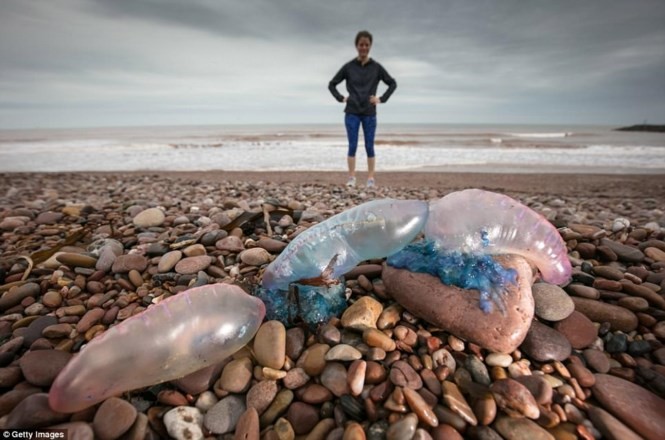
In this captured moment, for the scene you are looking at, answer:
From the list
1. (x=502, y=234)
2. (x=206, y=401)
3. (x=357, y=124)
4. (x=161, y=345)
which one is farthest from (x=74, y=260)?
(x=357, y=124)

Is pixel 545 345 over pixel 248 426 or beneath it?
over

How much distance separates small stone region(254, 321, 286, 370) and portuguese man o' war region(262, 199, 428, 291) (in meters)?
0.20

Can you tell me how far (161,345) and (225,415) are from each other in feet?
1.18

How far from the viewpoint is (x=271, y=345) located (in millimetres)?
1395

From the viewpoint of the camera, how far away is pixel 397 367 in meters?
1.30

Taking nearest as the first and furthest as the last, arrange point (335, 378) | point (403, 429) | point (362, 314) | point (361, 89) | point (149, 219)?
point (403, 429) → point (335, 378) → point (362, 314) → point (149, 219) → point (361, 89)

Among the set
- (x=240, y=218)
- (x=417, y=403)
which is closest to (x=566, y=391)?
(x=417, y=403)

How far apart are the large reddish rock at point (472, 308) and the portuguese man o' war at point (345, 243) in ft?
Result: 0.70

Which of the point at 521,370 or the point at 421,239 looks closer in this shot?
the point at 521,370

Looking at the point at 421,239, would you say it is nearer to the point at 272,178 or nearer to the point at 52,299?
the point at 52,299

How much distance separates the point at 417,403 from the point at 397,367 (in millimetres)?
170

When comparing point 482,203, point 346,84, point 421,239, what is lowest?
point 421,239

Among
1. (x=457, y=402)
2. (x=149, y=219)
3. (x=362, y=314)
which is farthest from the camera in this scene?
(x=149, y=219)

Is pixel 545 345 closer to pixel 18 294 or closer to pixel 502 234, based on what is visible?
pixel 502 234
